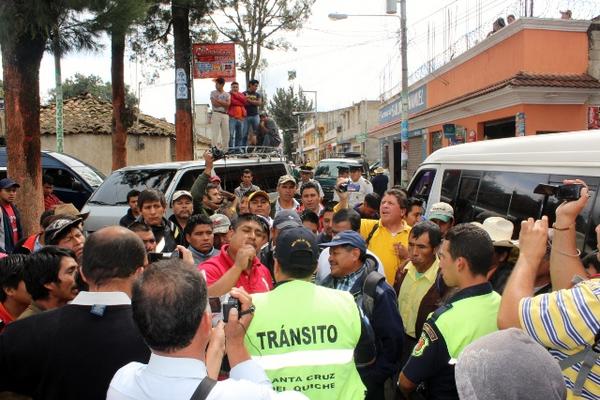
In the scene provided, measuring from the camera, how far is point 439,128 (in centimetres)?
1573

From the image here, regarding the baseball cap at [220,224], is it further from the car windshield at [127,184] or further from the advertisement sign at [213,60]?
the advertisement sign at [213,60]

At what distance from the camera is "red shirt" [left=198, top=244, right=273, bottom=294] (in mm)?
3158

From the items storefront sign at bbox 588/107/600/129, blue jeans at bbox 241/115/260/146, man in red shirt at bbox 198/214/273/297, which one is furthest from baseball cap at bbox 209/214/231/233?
storefront sign at bbox 588/107/600/129

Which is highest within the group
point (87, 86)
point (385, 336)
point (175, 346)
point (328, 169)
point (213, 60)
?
point (87, 86)

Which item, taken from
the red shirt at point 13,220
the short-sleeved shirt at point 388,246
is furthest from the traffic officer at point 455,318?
the red shirt at point 13,220

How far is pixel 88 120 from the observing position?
20.3 meters

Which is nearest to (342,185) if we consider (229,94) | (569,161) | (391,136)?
(569,161)

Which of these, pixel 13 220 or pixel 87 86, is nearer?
pixel 13 220

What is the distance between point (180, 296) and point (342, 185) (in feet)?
13.5

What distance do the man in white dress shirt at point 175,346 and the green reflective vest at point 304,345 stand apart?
34 centimetres

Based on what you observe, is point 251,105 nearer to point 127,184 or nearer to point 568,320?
point 127,184

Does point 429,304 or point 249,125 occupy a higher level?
point 249,125

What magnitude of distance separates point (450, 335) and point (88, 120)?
2063 cm

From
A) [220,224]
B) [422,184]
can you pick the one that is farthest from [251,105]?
[220,224]
